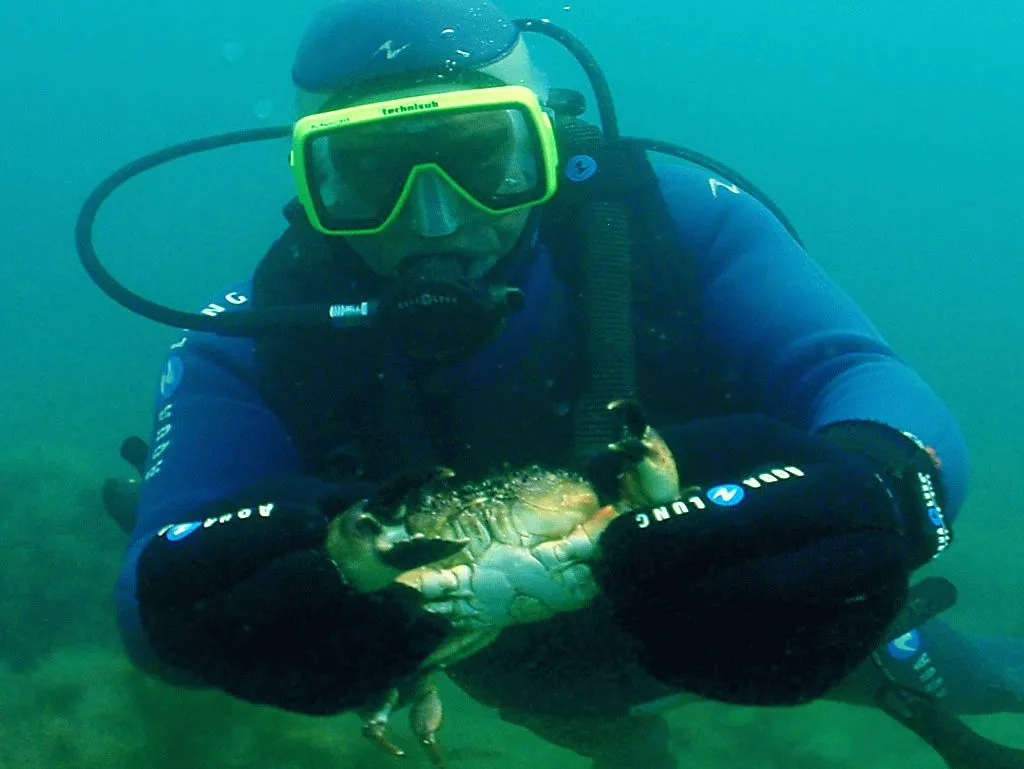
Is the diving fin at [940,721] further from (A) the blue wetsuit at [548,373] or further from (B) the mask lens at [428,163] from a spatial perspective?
(B) the mask lens at [428,163]

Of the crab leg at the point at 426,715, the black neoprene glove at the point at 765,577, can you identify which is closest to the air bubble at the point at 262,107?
the crab leg at the point at 426,715

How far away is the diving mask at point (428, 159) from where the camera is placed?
2.49 metres

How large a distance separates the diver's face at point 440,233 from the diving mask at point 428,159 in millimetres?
28

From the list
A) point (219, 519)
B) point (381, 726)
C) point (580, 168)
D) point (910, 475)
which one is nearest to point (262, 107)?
point (580, 168)

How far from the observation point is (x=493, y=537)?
161cm

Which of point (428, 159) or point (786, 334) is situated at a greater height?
point (428, 159)

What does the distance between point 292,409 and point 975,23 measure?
10502 centimetres

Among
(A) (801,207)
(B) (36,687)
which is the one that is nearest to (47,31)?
(A) (801,207)

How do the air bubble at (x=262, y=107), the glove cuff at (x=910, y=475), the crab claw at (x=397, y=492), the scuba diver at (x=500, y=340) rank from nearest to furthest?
the crab claw at (x=397, y=492)
the glove cuff at (x=910, y=475)
the scuba diver at (x=500, y=340)
the air bubble at (x=262, y=107)

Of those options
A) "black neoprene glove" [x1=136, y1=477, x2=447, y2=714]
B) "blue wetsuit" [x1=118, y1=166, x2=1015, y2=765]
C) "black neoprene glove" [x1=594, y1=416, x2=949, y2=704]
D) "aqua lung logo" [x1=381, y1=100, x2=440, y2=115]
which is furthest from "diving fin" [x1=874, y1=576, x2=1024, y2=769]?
"aqua lung logo" [x1=381, y1=100, x2=440, y2=115]

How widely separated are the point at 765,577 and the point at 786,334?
3.84 ft

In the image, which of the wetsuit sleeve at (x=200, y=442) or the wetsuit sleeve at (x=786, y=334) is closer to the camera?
the wetsuit sleeve at (x=786, y=334)

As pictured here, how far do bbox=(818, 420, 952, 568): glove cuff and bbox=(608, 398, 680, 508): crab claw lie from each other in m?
0.52

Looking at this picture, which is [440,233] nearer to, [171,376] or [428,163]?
[428,163]
